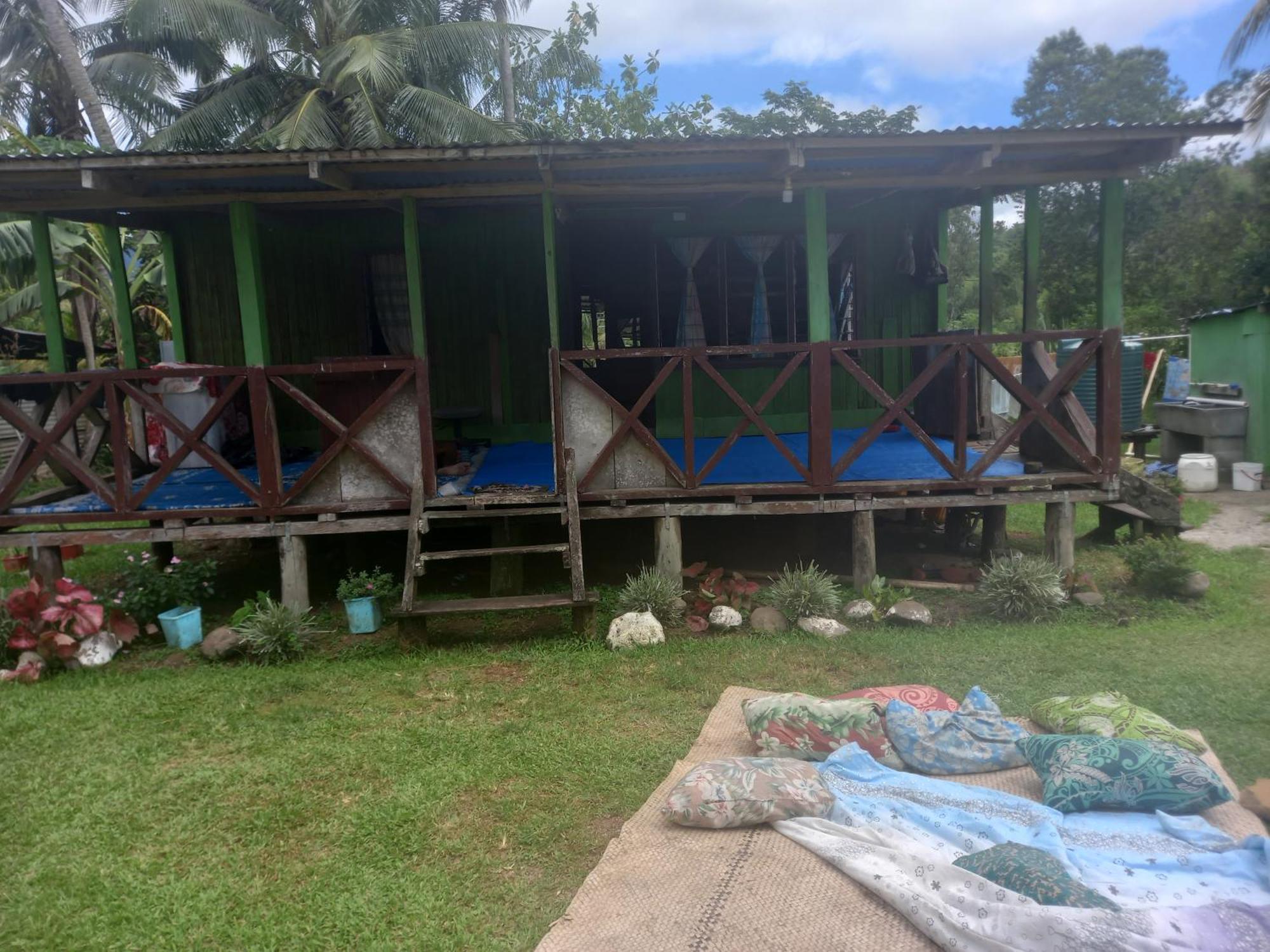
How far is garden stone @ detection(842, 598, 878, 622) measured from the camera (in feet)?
20.4

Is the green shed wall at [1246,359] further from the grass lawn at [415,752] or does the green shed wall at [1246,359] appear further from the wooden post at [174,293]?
the wooden post at [174,293]

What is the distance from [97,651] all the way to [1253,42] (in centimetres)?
2172

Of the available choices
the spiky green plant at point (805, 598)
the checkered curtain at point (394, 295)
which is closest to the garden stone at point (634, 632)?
the spiky green plant at point (805, 598)

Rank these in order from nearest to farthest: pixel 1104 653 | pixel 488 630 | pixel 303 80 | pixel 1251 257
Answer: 1. pixel 1104 653
2. pixel 488 630
3. pixel 303 80
4. pixel 1251 257

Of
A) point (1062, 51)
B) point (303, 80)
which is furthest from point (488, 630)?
point (1062, 51)

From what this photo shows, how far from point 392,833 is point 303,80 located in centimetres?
1616

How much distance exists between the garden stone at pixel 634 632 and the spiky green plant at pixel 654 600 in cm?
18

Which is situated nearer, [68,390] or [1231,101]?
[68,390]

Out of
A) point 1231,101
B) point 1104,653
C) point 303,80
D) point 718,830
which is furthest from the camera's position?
point 1231,101

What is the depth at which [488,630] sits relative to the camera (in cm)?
634

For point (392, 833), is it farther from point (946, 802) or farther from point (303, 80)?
point (303, 80)

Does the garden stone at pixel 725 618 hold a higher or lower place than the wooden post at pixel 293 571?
lower

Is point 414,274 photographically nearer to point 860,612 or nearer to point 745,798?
point 860,612

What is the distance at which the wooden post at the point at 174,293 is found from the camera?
856cm
